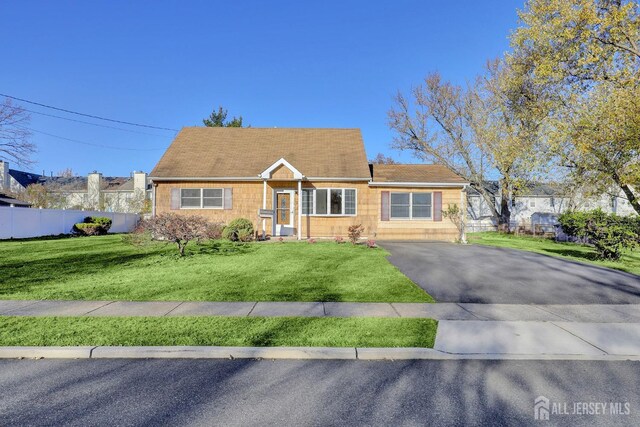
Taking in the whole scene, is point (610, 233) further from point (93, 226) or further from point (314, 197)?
point (93, 226)

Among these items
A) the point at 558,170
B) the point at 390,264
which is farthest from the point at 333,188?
the point at 558,170

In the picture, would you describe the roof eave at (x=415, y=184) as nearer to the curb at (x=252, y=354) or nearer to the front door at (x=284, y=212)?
the front door at (x=284, y=212)

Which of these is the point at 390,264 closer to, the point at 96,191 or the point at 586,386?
the point at 586,386

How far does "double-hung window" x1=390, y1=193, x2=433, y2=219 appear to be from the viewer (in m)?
20.9

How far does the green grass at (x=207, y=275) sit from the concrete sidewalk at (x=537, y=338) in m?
1.98

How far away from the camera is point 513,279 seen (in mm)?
10305

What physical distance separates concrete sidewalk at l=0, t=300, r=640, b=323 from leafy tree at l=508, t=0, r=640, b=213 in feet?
37.8

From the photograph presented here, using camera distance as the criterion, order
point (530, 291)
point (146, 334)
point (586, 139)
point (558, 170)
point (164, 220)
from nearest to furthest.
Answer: point (146, 334)
point (530, 291)
point (164, 220)
point (586, 139)
point (558, 170)

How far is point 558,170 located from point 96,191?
5235 centimetres

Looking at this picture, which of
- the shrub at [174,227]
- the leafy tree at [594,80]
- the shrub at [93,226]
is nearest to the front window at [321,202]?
the shrub at [174,227]

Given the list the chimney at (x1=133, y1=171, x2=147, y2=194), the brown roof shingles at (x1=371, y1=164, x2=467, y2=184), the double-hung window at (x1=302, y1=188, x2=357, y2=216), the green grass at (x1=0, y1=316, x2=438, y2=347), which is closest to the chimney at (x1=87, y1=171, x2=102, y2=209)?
the chimney at (x1=133, y1=171, x2=147, y2=194)

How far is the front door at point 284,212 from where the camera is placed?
67.5ft

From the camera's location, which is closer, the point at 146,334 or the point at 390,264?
the point at 146,334

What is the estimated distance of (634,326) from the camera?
6363 mm
